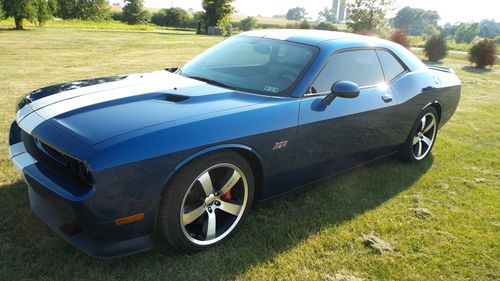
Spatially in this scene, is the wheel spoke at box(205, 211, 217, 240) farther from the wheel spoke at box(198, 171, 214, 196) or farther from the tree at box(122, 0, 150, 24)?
the tree at box(122, 0, 150, 24)

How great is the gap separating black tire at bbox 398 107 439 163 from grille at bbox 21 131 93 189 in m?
3.35

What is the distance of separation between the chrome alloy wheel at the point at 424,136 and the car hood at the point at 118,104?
2407 mm

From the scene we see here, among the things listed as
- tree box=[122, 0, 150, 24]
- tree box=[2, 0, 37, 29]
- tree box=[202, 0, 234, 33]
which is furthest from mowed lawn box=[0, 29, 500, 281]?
tree box=[122, 0, 150, 24]

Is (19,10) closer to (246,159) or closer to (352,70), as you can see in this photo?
(352,70)

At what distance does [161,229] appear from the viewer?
7.82 ft

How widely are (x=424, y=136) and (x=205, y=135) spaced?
3.20 m

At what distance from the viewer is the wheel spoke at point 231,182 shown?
2.63 meters

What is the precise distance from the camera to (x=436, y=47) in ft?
60.6

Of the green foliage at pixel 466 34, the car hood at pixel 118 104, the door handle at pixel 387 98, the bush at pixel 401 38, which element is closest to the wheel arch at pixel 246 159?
the car hood at pixel 118 104

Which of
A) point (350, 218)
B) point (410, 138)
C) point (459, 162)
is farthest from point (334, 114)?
point (459, 162)

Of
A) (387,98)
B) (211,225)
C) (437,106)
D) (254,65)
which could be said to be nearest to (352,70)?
(387,98)

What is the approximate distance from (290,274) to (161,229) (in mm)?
876

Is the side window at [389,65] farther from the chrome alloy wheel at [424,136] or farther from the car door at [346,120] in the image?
the chrome alloy wheel at [424,136]

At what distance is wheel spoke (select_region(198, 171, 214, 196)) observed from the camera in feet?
8.09
